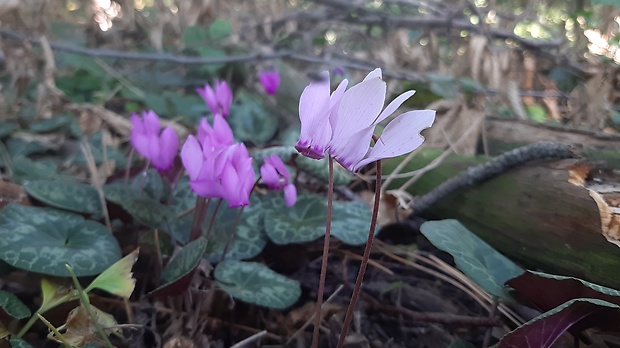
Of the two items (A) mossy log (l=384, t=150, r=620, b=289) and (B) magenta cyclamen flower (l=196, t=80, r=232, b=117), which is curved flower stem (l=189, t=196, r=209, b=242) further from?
(A) mossy log (l=384, t=150, r=620, b=289)

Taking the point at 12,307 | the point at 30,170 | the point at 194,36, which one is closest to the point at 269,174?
the point at 12,307

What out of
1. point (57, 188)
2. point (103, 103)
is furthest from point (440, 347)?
point (103, 103)

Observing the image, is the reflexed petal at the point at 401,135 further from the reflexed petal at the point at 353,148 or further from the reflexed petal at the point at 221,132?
the reflexed petal at the point at 221,132

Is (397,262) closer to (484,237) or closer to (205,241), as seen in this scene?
(484,237)

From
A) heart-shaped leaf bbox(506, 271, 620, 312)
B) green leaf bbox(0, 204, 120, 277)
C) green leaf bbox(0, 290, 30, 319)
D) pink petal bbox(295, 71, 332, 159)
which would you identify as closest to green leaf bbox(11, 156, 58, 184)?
green leaf bbox(0, 204, 120, 277)

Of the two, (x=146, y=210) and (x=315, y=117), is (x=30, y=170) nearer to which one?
(x=146, y=210)

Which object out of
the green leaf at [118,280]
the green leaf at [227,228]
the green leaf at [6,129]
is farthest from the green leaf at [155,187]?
the green leaf at [6,129]
